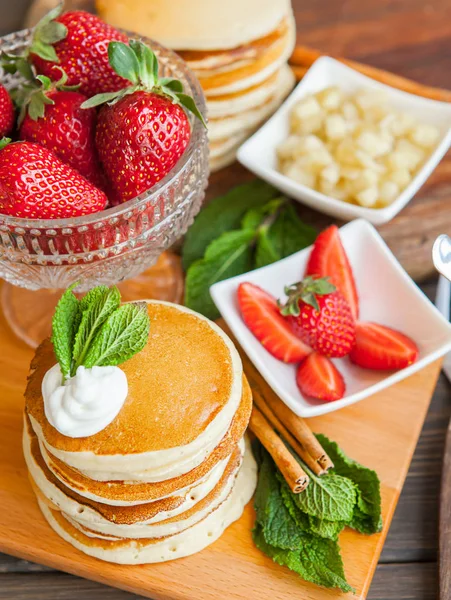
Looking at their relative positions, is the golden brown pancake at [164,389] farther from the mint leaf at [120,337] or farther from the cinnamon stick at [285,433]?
the cinnamon stick at [285,433]

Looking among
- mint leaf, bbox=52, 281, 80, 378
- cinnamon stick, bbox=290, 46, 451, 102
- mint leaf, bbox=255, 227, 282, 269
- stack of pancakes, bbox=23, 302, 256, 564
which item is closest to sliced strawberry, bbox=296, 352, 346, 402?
stack of pancakes, bbox=23, 302, 256, 564

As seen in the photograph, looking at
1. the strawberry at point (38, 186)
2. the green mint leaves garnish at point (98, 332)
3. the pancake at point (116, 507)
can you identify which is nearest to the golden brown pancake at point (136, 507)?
the pancake at point (116, 507)

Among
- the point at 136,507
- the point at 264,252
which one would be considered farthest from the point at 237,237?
the point at 136,507

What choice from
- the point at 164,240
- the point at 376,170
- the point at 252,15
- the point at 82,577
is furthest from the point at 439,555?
the point at 252,15

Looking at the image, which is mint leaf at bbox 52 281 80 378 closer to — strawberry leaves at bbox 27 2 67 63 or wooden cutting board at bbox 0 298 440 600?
wooden cutting board at bbox 0 298 440 600

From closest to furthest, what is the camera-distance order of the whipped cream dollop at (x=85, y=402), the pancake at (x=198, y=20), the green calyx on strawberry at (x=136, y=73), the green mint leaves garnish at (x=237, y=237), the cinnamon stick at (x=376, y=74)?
the whipped cream dollop at (x=85, y=402) → the green calyx on strawberry at (x=136, y=73) → the green mint leaves garnish at (x=237, y=237) → the pancake at (x=198, y=20) → the cinnamon stick at (x=376, y=74)

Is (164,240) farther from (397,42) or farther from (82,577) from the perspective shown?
(397,42)
